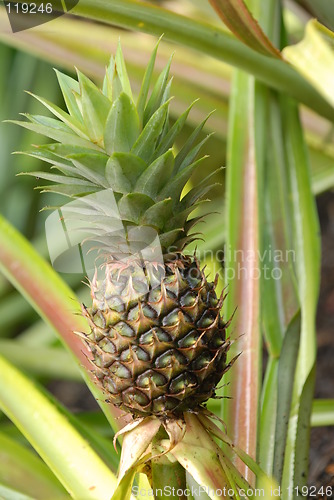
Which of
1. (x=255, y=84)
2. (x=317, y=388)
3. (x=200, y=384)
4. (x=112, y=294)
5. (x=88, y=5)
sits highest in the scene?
(x=88, y=5)

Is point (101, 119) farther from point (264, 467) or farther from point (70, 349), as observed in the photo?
point (264, 467)

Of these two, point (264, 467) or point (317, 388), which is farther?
point (317, 388)

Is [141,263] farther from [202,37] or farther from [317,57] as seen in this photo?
[202,37]

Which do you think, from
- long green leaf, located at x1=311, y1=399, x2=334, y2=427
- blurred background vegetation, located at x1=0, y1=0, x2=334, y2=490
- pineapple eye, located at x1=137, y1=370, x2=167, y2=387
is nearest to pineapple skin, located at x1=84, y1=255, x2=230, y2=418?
pineapple eye, located at x1=137, y1=370, x2=167, y2=387

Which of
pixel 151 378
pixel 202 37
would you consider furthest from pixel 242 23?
pixel 151 378

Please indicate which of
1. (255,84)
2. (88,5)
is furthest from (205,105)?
(88,5)

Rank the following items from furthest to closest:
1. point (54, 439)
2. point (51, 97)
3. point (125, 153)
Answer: point (51, 97)
point (54, 439)
point (125, 153)
